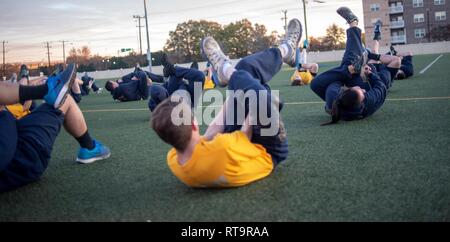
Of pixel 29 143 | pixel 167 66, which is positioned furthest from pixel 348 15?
pixel 29 143

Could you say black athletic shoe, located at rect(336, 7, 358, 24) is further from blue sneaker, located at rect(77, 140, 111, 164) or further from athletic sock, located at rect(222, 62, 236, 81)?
blue sneaker, located at rect(77, 140, 111, 164)

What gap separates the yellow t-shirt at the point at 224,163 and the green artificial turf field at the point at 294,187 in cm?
12

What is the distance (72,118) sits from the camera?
4.14 meters

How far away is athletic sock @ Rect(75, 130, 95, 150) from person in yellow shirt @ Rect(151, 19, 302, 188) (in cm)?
150

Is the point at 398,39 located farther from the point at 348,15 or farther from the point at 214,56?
the point at 214,56

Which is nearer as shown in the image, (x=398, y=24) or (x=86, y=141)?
(x=86, y=141)

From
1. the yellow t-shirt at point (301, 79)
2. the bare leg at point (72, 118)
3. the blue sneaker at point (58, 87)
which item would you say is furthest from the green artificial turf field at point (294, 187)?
the yellow t-shirt at point (301, 79)

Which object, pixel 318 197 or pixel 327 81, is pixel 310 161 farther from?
pixel 327 81

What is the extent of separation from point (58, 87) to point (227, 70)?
1.58 m

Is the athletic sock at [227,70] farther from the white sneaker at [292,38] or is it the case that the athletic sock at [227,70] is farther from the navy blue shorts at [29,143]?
the navy blue shorts at [29,143]

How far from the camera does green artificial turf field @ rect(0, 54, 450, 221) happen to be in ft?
9.00

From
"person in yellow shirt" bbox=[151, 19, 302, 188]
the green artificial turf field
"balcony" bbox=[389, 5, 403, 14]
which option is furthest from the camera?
"balcony" bbox=[389, 5, 403, 14]

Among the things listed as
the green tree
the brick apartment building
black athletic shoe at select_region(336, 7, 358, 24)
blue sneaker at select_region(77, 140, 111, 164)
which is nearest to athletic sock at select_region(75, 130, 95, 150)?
blue sneaker at select_region(77, 140, 111, 164)
